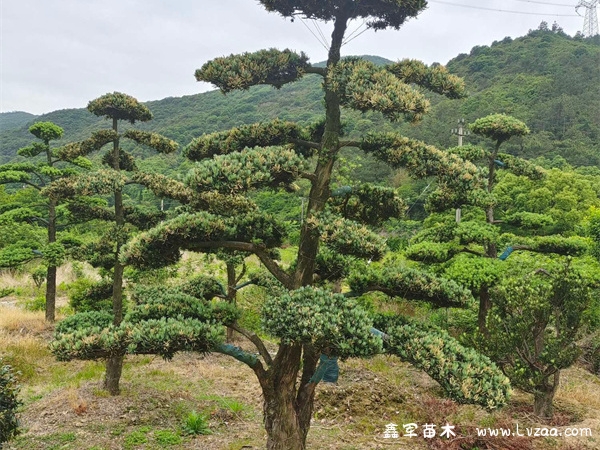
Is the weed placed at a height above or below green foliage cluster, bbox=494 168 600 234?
below

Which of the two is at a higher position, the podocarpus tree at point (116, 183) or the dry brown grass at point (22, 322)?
the podocarpus tree at point (116, 183)

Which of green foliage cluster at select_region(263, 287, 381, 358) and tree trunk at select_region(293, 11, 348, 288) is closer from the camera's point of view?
green foliage cluster at select_region(263, 287, 381, 358)

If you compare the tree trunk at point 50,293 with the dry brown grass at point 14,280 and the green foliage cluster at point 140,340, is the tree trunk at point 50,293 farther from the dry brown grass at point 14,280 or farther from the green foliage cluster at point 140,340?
the green foliage cluster at point 140,340

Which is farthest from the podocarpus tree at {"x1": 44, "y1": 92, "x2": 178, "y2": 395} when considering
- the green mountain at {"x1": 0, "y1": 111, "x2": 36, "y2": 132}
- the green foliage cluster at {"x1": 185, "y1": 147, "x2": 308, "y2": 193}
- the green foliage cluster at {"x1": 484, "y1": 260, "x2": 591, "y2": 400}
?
the green mountain at {"x1": 0, "y1": 111, "x2": 36, "y2": 132}

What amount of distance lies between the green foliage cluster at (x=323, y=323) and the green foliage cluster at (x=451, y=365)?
670mm

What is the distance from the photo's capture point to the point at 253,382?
9.59m

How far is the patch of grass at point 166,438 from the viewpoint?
254 inches

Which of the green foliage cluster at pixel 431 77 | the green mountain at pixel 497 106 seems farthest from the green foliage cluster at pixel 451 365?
the green mountain at pixel 497 106

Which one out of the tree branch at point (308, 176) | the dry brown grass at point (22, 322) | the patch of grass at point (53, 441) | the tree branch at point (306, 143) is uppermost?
the tree branch at point (306, 143)

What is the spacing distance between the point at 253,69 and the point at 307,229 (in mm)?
1659

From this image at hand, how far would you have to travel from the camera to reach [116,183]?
6992 millimetres

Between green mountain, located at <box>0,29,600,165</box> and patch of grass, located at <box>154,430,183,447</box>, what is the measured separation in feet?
58.5

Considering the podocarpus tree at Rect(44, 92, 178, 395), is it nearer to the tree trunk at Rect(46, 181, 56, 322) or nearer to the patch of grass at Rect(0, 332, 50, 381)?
the patch of grass at Rect(0, 332, 50, 381)

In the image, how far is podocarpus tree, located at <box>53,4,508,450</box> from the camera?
12.7ft
